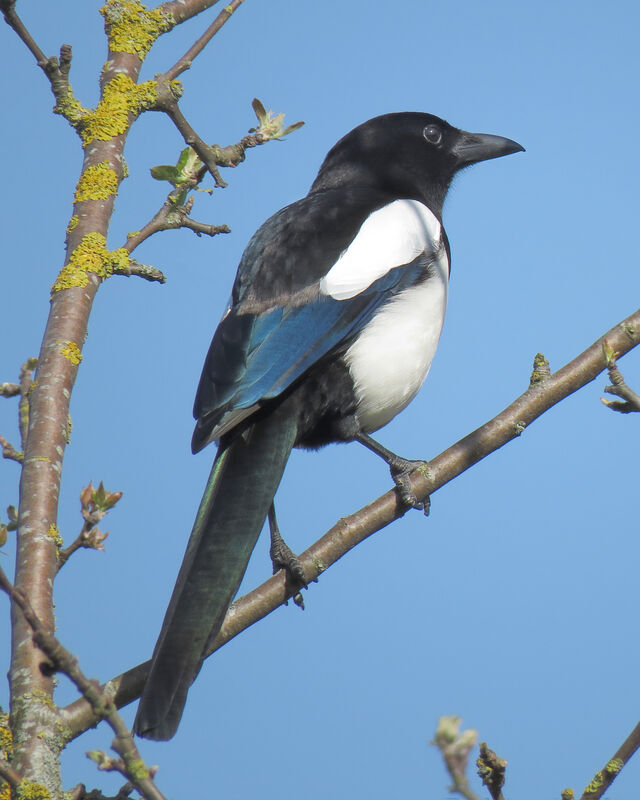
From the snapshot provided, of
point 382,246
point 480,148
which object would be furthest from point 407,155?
point 382,246

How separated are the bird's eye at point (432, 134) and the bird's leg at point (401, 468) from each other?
141 centimetres

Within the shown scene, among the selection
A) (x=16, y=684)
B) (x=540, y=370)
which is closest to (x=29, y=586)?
(x=16, y=684)

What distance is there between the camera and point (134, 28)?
2721 mm

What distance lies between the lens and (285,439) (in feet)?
8.36

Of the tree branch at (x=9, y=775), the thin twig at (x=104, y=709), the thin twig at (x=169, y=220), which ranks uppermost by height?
the thin twig at (x=169, y=220)

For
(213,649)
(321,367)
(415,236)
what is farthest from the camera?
(415,236)

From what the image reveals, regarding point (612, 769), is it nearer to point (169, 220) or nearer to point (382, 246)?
point (169, 220)

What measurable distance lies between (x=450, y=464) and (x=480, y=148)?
1.95m

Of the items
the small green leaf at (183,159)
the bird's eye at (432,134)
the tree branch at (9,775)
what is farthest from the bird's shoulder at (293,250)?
the tree branch at (9,775)

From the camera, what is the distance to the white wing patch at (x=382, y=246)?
113 inches

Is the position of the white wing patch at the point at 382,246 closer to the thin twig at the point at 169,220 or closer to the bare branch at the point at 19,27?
the thin twig at the point at 169,220

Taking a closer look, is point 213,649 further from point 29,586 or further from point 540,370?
point 540,370

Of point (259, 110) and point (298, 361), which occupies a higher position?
point (259, 110)

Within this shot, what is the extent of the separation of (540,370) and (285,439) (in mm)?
630
